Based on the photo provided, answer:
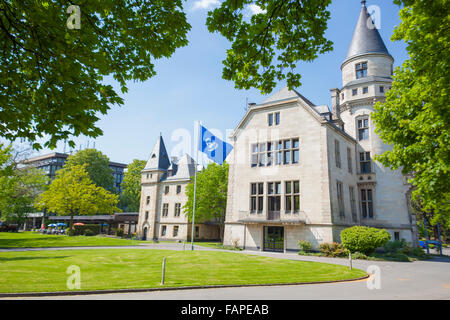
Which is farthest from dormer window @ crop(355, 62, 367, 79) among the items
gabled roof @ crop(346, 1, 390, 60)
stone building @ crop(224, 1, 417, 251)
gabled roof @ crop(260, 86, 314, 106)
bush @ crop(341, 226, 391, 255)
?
bush @ crop(341, 226, 391, 255)

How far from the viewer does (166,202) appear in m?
51.2

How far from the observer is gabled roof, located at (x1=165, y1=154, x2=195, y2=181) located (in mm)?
50444

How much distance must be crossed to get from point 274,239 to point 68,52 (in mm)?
26577

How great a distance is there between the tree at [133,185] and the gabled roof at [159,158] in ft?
58.4

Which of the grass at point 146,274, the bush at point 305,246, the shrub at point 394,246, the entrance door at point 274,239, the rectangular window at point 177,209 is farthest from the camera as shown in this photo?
the rectangular window at point 177,209

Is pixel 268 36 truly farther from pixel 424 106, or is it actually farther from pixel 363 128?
pixel 363 128

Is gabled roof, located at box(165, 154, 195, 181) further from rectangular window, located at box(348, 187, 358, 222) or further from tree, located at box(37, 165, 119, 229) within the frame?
rectangular window, located at box(348, 187, 358, 222)

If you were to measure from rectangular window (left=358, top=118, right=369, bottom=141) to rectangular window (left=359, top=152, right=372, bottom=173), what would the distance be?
200 centimetres

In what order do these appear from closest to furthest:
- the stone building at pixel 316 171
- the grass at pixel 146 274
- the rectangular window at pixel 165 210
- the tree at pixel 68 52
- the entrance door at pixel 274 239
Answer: the tree at pixel 68 52, the grass at pixel 146 274, the stone building at pixel 316 171, the entrance door at pixel 274 239, the rectangular window at pixel 165 210

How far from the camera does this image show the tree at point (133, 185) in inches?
2778

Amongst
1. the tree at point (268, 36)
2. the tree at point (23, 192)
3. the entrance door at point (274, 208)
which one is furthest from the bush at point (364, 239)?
the tree at point (23, 192)

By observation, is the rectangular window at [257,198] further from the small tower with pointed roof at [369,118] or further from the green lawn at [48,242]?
the green lawn at [48,242]

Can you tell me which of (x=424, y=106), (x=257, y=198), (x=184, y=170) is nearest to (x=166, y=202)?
(x=184, y=170)
